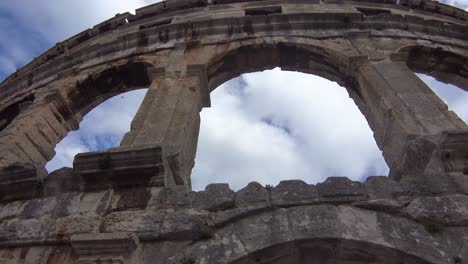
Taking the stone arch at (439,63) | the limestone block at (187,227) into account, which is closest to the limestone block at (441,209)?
the limestone block at (187,227)

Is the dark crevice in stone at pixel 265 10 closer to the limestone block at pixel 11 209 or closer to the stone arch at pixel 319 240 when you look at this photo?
the limestone block at pixel 11 209

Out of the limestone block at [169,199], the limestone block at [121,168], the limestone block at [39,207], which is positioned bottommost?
the limestone block at [169,199]

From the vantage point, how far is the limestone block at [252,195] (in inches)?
157

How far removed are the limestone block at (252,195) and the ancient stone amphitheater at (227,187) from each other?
2cm

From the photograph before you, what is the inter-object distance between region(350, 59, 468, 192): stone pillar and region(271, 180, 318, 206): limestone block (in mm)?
1519

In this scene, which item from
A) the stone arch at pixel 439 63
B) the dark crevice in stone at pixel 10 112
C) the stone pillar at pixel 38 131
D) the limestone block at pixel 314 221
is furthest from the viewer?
the dark crevice in stone at pixel 10 112

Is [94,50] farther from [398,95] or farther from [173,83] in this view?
[398,95]

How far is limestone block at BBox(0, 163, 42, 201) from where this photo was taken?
15.5 feet

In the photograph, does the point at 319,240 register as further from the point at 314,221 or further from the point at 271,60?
the point at 271,60

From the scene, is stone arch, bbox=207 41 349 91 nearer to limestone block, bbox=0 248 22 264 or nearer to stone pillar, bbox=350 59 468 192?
stone pillar, bbox=350 59 468 192

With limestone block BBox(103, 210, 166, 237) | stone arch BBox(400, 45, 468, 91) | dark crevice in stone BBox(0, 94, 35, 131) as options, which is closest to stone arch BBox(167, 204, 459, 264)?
limestone block BBox(103, 210, 166, 237)

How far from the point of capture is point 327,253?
3734 mm

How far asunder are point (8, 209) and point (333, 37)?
6635 mm

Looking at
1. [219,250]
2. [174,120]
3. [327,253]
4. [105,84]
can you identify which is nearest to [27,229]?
[219,250]
